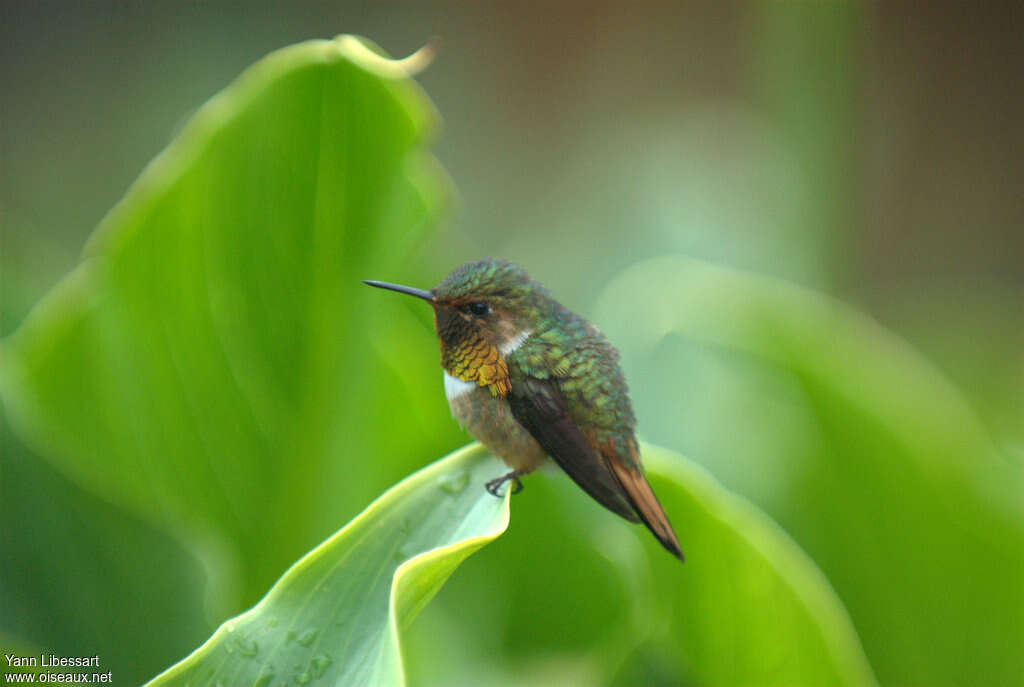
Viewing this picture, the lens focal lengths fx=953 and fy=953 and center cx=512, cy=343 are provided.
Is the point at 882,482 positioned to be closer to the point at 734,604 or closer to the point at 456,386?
the point at 734,604

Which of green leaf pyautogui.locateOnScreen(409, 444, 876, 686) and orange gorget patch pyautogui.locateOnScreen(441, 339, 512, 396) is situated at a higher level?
orange gorget patch pyautogui.locateOnScreen(441, 339, 512, 396)

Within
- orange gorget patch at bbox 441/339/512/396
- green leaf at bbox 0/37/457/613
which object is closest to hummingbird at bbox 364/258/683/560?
orange gorget patch at bbox 441/339/512/396

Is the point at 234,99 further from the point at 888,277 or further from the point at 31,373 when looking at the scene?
the point at 888,277

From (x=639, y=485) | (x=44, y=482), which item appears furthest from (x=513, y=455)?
(x=44, y=482)

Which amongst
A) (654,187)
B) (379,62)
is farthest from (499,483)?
(654,187)

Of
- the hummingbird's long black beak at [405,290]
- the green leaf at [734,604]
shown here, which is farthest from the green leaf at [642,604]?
the hummingbird's long black beak at [405,290]

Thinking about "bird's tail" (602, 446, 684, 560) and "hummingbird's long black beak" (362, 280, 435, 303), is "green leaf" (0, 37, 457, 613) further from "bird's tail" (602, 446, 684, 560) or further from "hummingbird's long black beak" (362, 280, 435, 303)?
"bird's tail" (602, 446, 684, 560)
